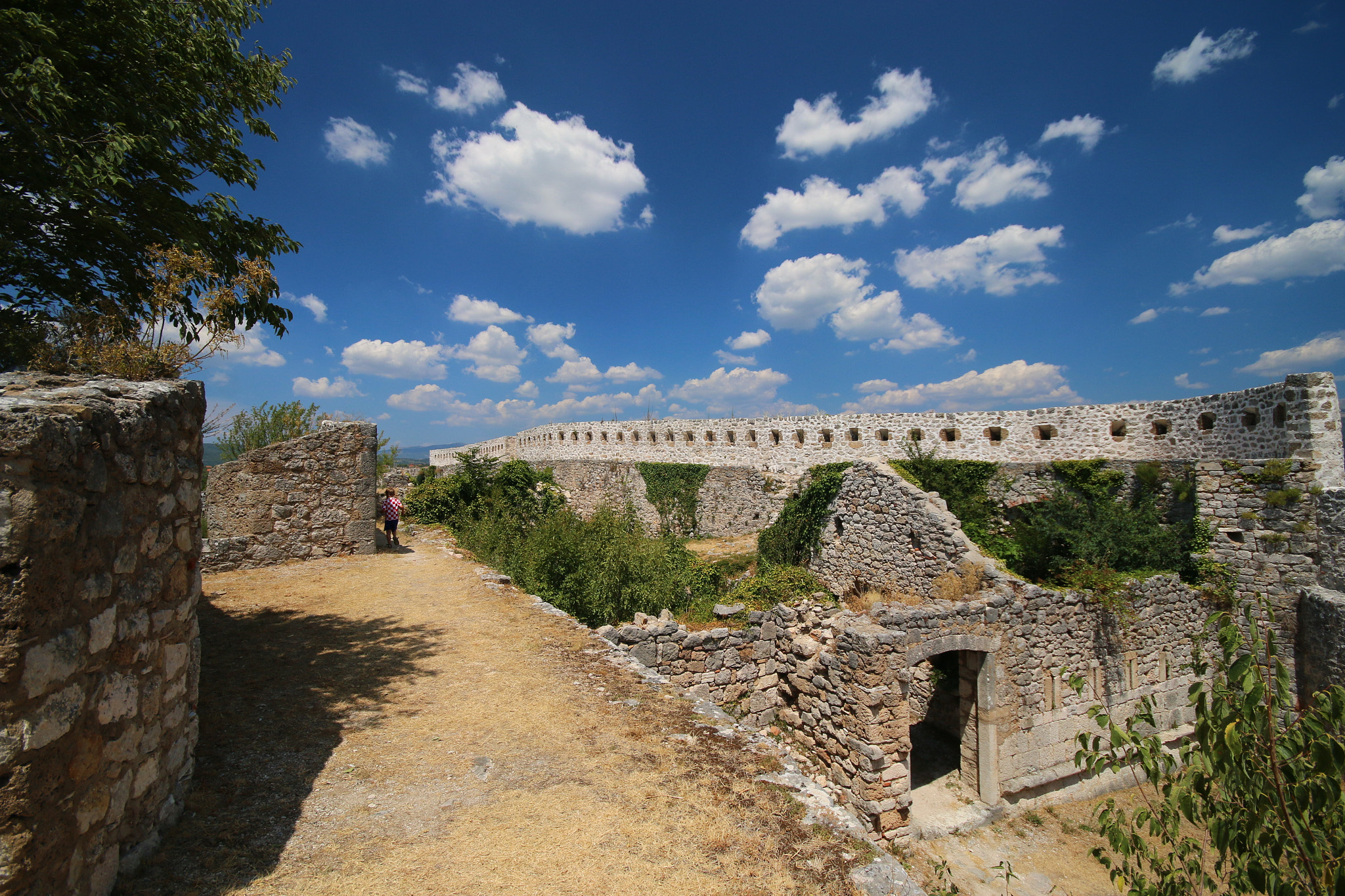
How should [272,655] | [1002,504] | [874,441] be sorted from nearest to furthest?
1. [272,655]
2. [1002,504]
3. [874,441]

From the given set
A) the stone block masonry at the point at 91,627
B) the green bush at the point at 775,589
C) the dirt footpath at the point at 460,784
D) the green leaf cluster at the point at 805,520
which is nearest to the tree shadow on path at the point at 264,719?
the dirt footpath at the point at 460,784

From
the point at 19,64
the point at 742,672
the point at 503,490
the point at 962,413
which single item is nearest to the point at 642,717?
the point at 742,672

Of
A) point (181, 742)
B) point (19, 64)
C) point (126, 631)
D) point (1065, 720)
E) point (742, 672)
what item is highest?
point (19, 64)

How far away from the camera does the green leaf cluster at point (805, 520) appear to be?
12.9m

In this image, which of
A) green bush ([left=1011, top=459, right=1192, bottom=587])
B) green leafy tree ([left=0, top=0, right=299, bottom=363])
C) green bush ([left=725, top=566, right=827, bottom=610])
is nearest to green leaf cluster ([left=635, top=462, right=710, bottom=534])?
green bush ([left=725, top=566, right=827, bottom=610])

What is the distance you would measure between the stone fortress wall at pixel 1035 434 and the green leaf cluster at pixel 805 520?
5.01 meters

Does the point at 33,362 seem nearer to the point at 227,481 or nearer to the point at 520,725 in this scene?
the point at 520,725

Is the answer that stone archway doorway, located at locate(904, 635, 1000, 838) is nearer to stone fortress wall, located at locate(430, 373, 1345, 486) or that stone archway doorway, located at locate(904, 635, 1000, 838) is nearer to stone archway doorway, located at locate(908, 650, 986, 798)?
stone archway doorway, located at locate(908, 650, 986, 798)

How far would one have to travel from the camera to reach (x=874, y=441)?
17.7 m

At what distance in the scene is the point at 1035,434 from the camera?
1495 centimetres

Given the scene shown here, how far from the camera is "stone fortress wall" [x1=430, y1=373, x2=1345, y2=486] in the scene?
980 cm

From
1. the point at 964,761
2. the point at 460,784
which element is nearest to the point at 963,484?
the point at 964,761

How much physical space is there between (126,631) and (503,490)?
1426 cm

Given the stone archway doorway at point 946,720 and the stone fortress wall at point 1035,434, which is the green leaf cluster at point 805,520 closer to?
the stone archway doorway at point 946,720
